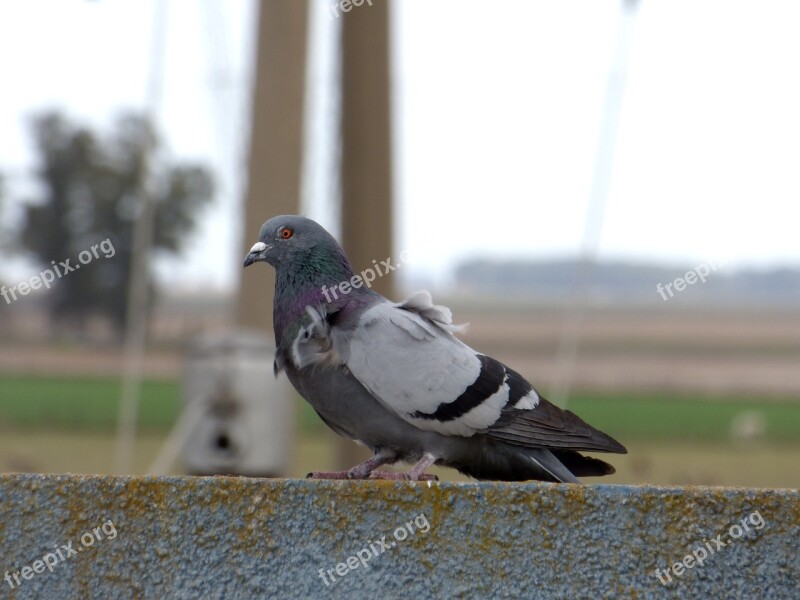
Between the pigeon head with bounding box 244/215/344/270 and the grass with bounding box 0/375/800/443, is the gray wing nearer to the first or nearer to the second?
the pigeon head with bounding box 244/215/344/270

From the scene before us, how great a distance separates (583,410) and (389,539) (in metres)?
32.6

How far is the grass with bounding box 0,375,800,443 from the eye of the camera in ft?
88.9

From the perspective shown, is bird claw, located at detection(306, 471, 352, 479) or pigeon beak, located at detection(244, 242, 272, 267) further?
pigeon beak, located at detection(244, 242, 272, 267)

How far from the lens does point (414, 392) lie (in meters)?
2.97

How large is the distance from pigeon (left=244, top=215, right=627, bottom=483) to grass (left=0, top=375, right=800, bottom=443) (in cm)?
1795

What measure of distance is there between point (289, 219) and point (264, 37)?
3442mm

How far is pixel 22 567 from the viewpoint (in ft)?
8.81

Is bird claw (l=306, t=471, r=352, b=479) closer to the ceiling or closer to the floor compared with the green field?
closer to the ceiling

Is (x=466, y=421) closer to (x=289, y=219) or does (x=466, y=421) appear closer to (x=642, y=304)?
(x=289, y=219)

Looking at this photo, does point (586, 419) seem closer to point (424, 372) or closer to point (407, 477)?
point (424, 372)

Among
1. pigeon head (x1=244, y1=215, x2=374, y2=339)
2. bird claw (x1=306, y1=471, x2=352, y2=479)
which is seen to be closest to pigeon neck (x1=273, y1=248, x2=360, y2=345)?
pigeon head (x1=244, y1=215, x2=374, y2=339)

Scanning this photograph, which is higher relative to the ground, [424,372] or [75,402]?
[424,372]

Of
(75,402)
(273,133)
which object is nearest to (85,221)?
(75,402)

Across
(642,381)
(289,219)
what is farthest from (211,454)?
(642,381)
